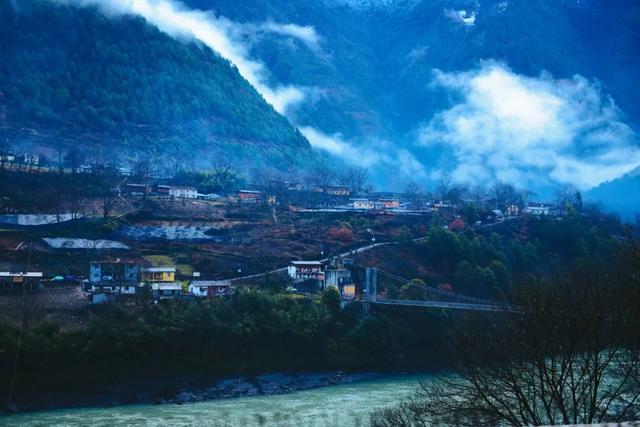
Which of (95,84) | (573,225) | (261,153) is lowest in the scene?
(573,225)

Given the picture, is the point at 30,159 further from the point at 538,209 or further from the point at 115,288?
the point at 538,209

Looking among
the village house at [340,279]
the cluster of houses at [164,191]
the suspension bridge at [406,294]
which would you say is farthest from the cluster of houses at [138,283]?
the cluster of houses at [164,191]

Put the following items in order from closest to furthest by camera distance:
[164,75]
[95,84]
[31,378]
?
[31,378]
[95,84]
[164,75]

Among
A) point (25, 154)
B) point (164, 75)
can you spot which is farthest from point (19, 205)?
point (164, 75)

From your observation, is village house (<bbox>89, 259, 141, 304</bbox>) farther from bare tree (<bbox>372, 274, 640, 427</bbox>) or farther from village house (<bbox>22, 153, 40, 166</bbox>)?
village house (<bbox>22, 153, 40, 166</bbox>)

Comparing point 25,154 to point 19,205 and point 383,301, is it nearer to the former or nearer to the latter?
point 19,205

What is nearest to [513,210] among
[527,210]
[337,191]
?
[527,210]

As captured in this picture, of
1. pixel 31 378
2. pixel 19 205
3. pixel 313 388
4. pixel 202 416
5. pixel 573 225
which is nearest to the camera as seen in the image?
pixel 202 416
